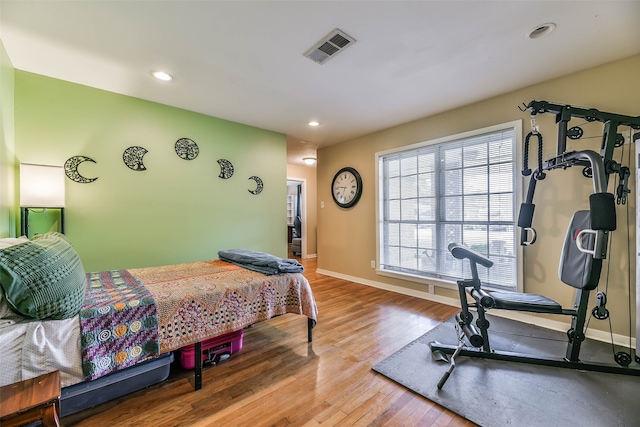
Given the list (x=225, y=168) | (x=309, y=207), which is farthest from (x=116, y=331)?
(x=309, y=207)

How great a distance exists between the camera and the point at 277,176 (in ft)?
13.8

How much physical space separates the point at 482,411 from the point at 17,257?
8.59 feet

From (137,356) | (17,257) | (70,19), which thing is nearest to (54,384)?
(137,356)

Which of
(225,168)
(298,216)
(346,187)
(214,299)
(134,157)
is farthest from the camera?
(298,216)

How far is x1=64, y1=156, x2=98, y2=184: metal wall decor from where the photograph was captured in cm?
262

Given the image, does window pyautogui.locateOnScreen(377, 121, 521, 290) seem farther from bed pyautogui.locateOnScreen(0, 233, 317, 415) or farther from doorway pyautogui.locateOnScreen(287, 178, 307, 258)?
doorway pyautogui.locateOnScreen(287, 178, 307, 258)

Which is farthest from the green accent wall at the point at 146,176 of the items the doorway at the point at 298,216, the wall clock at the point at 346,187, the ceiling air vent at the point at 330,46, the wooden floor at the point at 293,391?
the doorway at the point at 298,216

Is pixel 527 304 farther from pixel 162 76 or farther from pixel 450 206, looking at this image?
pixel 162 76

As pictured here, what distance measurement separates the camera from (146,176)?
3.08 metres

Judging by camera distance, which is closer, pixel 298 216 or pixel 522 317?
pixel 522 317

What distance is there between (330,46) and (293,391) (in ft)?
8.45

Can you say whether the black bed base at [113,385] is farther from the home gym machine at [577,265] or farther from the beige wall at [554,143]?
the beige wall at [554,143]

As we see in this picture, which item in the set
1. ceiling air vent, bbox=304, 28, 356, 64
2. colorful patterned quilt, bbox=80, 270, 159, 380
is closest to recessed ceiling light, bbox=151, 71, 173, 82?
ceiling air vent, bbox=304, 28, 356, 64

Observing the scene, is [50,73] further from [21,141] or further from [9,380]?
[9,380]
